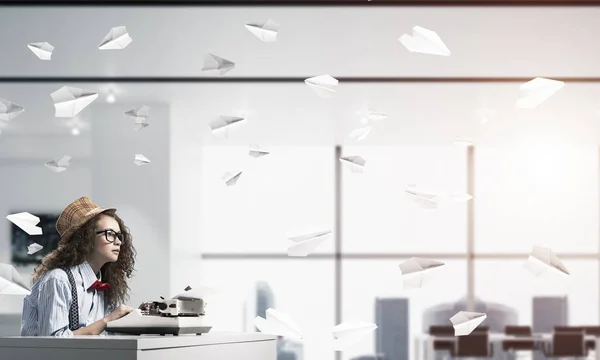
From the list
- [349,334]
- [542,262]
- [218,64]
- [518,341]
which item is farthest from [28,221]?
[518,341]

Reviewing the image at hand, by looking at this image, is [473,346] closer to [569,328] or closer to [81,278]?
[569,328]

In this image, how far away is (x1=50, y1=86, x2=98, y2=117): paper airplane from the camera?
3553 mm

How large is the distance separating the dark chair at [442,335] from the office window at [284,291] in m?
1.11

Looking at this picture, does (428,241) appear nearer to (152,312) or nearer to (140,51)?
(140,51)

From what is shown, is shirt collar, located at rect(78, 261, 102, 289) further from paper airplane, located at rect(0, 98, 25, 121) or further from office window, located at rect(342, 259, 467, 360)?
office window, located at rect(342, 259, 467, 360)

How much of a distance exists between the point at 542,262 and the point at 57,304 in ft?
5.92

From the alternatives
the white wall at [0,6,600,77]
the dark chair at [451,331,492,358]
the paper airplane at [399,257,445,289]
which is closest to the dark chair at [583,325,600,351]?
the dark chair at [451,331,492,358]

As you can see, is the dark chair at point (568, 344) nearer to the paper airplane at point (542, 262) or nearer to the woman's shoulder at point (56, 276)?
the paper airplane at point (542, 262)

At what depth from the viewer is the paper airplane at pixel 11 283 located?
9.71 feet

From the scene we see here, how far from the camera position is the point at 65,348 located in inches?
90.2

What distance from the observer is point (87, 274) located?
10.5ft

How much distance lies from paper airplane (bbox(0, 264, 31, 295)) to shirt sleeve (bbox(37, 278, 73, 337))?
0.06 metres

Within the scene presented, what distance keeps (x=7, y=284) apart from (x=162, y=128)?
436 centimetres

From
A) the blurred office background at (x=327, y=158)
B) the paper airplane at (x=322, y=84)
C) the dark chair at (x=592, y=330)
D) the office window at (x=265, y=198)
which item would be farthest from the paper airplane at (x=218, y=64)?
the dark chair at (x=592, y=330)
